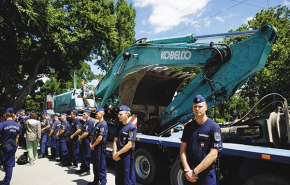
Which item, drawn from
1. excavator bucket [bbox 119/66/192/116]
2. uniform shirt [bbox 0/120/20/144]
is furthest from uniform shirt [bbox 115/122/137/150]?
uniform shirt [bbox 0/120/20/144]

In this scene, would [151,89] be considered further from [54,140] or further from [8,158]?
[8,158]

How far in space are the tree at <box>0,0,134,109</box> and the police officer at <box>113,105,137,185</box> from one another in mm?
13317

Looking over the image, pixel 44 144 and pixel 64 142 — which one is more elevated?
pixel 64 142

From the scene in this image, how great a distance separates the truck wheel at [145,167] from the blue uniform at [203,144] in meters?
2.45

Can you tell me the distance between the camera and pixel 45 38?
1642cm

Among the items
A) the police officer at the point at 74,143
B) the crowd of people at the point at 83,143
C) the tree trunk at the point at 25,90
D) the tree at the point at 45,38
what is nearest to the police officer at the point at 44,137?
the crowd of people at the point at 83,143

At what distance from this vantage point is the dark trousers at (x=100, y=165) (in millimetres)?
4730

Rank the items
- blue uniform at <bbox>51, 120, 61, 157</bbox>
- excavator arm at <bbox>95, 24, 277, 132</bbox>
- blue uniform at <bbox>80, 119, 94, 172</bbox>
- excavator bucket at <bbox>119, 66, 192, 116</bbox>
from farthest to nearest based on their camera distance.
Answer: blue uniform at <bbox>51, 120, 61, 157</bbox> → excavator bucket at <bbox>119, 66, 192, 116</bbox> → blue uniform at <bbox>80, 119, 94, 172</bbox> → excavator arm at <bbox>95, 24, 277, 132</bbox>

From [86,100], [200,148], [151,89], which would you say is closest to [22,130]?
[86,100]

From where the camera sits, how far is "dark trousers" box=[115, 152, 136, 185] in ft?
12.2

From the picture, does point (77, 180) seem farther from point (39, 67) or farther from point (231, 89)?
point (39, 67)

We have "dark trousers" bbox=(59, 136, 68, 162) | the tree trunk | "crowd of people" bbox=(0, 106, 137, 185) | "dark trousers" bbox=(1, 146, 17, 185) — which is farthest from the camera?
the tree trunk

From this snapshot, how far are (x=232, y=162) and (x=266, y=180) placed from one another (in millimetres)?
879

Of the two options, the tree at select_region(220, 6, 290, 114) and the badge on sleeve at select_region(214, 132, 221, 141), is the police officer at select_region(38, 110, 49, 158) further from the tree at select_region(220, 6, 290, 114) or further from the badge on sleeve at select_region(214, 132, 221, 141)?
the tree at select_region(220, 6, 290, 114)
